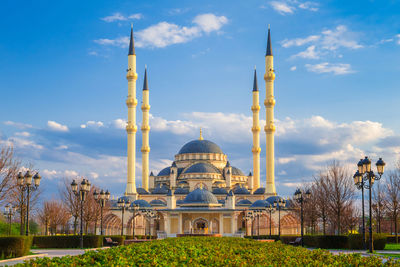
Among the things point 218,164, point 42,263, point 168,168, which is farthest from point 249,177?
point 42,263

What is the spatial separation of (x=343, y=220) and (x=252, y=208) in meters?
15.0

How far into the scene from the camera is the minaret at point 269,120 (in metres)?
65.7

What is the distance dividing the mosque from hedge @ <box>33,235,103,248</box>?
21.4m

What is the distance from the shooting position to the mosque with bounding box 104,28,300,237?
5638 centimetres

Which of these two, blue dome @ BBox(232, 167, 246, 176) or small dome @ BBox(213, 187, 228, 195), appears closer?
small dome @ BBox(213, 187, 228, 195)

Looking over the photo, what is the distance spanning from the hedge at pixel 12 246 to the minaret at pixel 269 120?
48.5 m

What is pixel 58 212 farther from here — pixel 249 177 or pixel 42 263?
pixel 42 263

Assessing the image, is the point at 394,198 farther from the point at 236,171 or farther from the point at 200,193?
the point at 236,171

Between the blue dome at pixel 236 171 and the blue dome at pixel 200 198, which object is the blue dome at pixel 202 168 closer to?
the blue dome at pixel 236 171

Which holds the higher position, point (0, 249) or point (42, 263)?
point (42, 263)

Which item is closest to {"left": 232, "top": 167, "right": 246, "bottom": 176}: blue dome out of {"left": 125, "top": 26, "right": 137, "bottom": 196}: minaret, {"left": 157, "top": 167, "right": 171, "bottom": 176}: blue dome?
{"left": 157, "top": 167, "right": 171, "bottom": 176}: blue dome

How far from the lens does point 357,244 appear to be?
25.3 meters

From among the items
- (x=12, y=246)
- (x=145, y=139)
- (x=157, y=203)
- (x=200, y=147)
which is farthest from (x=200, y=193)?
(x=12, y=246)

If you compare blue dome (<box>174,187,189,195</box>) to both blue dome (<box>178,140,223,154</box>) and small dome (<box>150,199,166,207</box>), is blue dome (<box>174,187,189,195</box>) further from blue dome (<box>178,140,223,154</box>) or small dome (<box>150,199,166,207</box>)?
blue dome (<box>178,140,223,154</box>)
